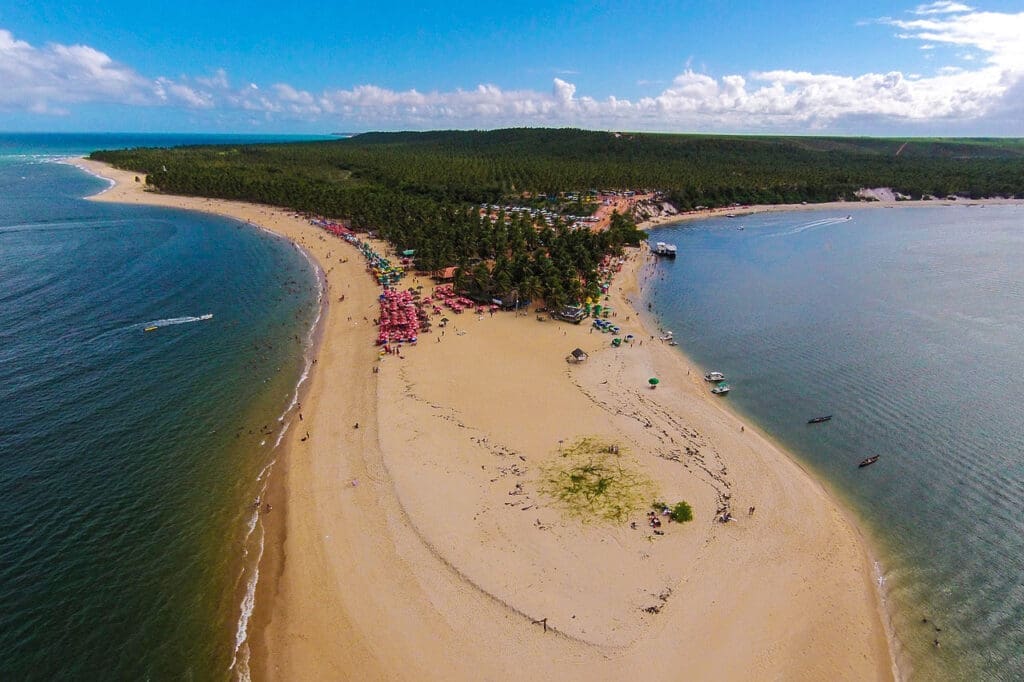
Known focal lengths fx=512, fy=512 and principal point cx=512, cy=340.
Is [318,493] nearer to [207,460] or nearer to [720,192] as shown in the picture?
[207,460]

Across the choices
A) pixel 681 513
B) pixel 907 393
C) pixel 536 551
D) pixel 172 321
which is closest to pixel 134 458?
pixel 536 551

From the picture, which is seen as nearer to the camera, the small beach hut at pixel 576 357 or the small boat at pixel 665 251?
the small beach hut at pixel 576 357

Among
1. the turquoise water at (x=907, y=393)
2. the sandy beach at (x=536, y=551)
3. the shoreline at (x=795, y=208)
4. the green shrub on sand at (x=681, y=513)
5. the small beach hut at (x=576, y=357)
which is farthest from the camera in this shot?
the shoreline at (x=795, y=208)

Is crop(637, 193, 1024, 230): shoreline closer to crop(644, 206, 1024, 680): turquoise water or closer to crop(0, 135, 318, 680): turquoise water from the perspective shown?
crop(644, 206, 1024, 680): turquoise water

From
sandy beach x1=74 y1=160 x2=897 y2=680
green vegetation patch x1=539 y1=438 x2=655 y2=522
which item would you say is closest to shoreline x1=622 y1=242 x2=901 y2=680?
sandy beach x1=74 y1=160 x2=897 y2=680

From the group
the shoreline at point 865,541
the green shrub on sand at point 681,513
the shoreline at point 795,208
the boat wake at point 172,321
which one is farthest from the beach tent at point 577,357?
the shoreline at point 795,208

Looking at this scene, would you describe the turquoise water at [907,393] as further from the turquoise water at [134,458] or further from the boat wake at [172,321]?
the boat wake at [172,321]

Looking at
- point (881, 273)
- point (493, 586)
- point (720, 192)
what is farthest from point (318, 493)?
point (720, 192)
